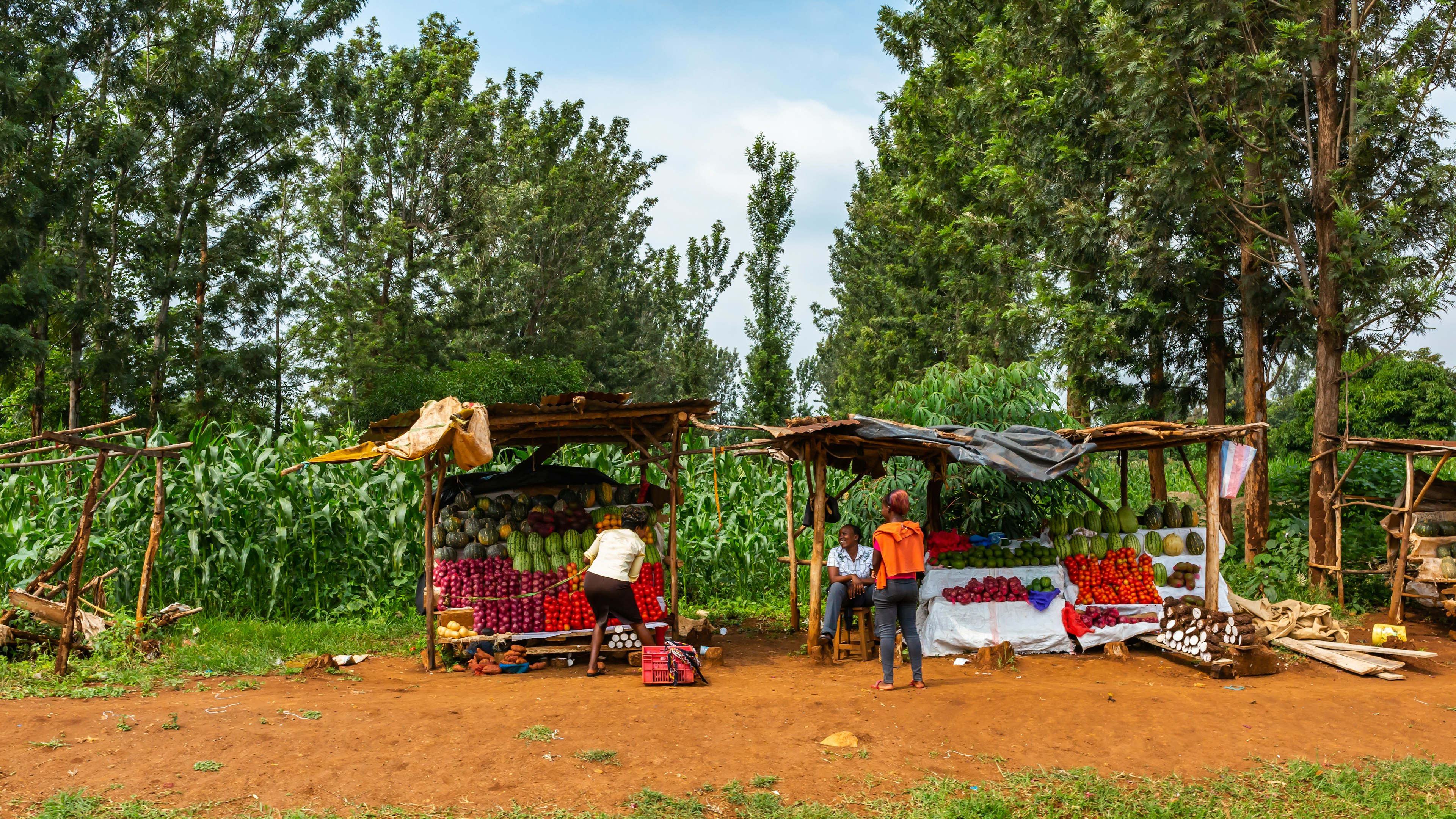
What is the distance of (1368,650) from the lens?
9422 mm

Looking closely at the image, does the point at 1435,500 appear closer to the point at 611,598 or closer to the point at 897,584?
the point at 897,584

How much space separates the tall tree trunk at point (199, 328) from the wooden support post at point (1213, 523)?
18.0 m

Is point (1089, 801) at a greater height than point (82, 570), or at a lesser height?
lesser

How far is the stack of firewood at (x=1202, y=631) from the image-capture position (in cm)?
884

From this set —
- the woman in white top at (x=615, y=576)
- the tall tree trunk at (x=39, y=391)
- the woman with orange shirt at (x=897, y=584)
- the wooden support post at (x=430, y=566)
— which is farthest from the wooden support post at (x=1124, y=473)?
the tall tree trunk at (x=39, y=391)

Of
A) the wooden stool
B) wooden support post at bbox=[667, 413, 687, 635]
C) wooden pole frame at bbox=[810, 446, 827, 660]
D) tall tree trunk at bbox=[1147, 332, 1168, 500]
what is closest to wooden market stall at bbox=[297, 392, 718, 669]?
wooden support post at bbox=[667, 413, 687, 635]

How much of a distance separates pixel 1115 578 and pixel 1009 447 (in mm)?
2407

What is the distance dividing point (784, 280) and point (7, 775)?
92.4 feet

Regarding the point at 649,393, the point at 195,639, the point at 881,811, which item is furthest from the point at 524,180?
the point at 881,811

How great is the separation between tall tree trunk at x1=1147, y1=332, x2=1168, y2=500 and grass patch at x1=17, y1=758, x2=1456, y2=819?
28.7 ft

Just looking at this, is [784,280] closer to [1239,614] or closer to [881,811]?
[1239,614]

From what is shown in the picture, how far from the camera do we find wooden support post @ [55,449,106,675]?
25.6ft

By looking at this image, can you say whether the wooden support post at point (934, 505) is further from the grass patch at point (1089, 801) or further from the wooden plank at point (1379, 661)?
the grass patch at point (1089, 801)

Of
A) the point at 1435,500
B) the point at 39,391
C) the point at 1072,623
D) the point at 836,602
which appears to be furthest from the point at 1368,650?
the point at 39,391
